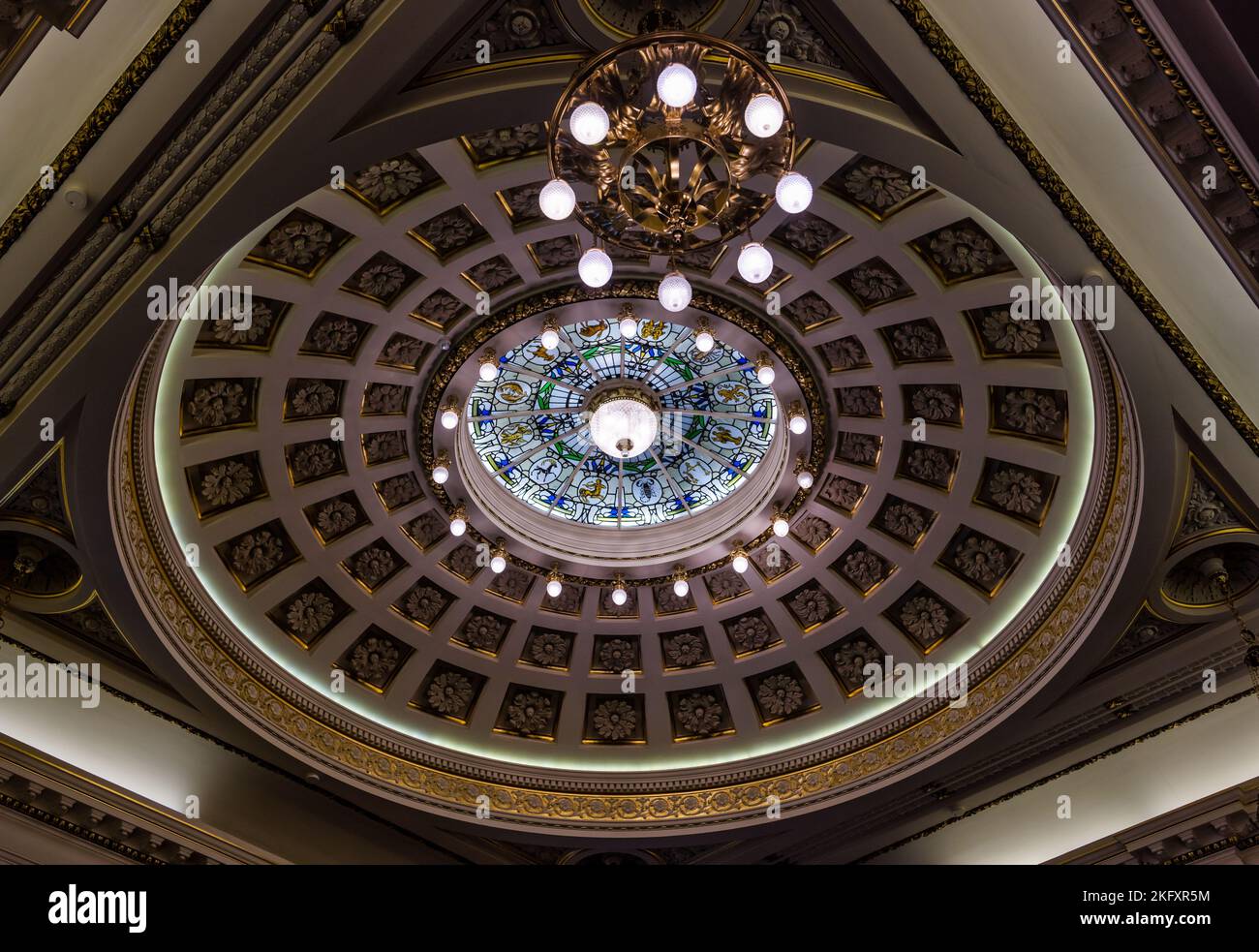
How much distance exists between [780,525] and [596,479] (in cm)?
355

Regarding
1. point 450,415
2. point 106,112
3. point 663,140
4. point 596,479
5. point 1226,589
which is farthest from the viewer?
point 596,479

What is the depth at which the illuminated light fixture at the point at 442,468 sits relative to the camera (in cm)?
1476

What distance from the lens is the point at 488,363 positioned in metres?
13.9

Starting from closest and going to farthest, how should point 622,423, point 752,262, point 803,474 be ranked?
point 752,262 < point 622,423 < point 803,474

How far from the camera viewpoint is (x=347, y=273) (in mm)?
12430

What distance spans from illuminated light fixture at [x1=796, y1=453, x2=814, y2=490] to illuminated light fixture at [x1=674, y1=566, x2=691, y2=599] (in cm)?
257

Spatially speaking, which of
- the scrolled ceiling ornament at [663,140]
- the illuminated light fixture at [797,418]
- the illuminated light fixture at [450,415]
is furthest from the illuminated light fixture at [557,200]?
the illuminated light fixture at [797,418]

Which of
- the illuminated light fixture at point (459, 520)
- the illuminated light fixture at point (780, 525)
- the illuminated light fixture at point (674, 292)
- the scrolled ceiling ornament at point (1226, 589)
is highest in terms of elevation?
the illuminated light fixture at point (459, 520)

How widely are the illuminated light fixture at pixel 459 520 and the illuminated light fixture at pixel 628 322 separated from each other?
4.21 m

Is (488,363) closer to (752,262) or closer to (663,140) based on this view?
(663,140)

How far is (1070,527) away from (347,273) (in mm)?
10336

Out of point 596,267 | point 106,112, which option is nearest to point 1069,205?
point 596,267

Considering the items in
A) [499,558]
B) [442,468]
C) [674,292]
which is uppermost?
[442,468]

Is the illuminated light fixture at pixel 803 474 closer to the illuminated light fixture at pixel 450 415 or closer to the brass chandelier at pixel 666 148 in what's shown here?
the illuminated light fixture at pixel 450 415
